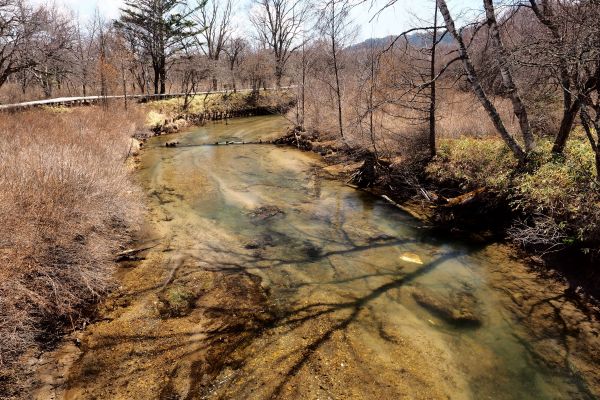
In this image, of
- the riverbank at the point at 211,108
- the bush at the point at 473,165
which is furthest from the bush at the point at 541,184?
the riverbank at the point at 211,108

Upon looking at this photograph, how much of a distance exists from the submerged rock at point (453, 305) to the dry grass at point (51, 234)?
554 centimetres

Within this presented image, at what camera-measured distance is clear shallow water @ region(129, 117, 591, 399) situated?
15.3ft

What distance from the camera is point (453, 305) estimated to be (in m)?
6.30

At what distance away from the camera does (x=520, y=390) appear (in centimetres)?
460

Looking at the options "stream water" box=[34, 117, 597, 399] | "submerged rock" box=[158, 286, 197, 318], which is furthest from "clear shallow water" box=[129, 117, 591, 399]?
"submerged rock" box=[158, 286, 197, 318]

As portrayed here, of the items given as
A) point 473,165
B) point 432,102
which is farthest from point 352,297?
point 432,102

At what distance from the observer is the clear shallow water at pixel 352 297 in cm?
466

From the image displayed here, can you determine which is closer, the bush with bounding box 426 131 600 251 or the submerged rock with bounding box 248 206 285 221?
the bush with bounding box 426 131 600 251

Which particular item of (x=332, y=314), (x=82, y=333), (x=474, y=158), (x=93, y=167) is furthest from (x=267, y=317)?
(x=474, y=158)

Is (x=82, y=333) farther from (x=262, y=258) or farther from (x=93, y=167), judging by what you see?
(x=93, y=167)

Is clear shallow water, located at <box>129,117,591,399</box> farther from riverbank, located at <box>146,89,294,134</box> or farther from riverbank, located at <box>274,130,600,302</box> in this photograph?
riverbank, located at <box>146,89,294,134</box>

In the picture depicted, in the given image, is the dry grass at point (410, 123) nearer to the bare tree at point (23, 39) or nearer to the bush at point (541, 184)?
the bush at point (541, 184)

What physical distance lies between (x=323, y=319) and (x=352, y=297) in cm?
85

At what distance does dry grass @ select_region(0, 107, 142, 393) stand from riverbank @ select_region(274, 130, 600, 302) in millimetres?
7743
